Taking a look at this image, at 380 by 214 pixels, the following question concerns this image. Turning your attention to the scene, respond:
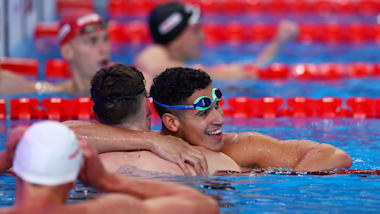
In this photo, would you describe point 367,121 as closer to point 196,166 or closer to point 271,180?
point 271,180

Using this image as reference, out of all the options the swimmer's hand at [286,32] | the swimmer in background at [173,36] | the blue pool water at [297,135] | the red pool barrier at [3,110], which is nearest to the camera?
the blue pool water at [297,135]

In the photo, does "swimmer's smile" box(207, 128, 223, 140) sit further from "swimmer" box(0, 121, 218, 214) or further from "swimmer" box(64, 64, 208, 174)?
"swimmer" box(0, 121, 218, 214)

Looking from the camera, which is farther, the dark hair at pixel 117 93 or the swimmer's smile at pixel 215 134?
the swimmer's smile at pixel 215 134

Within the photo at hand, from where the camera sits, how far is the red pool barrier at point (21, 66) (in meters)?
6.62

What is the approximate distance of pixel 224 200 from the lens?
9.52 ft

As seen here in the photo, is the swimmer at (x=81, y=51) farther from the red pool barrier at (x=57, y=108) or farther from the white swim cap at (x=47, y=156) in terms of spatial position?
the white swim cap at (x=47, y=156)

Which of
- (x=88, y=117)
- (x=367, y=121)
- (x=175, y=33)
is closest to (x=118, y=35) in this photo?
(x=175, y=33)

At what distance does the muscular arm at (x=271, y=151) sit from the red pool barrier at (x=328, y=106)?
5.35 feet

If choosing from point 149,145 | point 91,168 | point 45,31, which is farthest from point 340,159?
point 45,31

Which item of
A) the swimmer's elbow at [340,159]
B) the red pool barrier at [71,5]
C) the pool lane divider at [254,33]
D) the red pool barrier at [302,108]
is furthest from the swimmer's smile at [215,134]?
the red pool barrier at [71,5]

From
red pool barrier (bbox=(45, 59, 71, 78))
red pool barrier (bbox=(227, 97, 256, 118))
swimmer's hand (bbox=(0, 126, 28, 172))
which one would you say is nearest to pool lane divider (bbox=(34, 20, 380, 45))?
red pool barrier (bbox=(45, 59, 71, 78))

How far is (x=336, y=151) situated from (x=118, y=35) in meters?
5.46

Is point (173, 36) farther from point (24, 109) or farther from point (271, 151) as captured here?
point (271, 151)

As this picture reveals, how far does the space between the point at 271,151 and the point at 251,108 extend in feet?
5.58
